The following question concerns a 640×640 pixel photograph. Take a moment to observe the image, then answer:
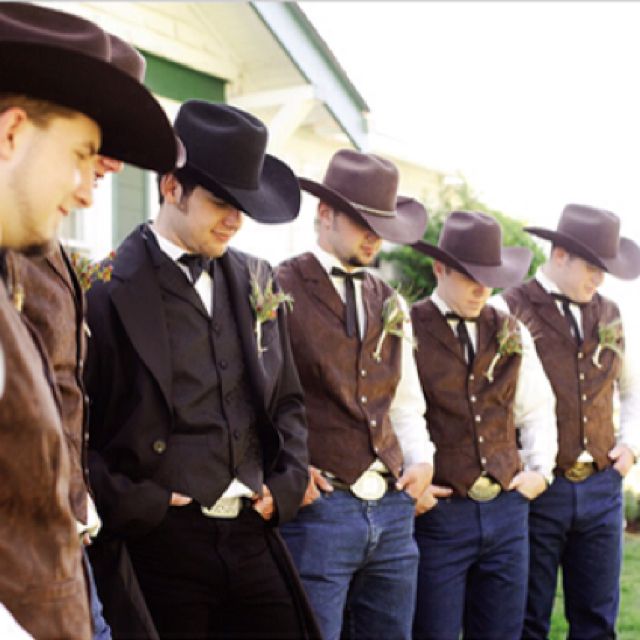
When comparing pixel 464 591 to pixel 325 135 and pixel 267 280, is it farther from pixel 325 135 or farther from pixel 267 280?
pixel 325 135

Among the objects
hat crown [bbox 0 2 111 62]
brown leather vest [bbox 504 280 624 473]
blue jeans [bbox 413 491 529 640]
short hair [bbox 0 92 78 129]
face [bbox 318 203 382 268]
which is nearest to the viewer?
short hair [bbox 0 92 78 129]

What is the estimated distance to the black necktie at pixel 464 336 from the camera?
198 inches

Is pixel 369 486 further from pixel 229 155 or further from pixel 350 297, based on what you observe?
pixel 229 155

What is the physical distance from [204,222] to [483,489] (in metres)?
2.05

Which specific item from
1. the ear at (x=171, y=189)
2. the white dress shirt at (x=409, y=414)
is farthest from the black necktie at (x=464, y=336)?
the ear at (x=171, y=189)

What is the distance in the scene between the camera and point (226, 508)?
357 cm

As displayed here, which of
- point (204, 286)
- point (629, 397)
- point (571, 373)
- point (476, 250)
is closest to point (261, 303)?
point (204, 286)

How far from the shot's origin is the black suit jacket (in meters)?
3.31

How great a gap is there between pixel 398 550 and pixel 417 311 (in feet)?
4.00

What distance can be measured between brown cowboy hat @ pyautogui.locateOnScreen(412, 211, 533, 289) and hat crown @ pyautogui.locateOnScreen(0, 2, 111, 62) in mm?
2892

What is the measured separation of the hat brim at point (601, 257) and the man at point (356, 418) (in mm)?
1455

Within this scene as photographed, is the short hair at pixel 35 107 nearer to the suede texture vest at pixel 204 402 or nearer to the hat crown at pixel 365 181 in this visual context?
the suede texture vest at pixel 204 402

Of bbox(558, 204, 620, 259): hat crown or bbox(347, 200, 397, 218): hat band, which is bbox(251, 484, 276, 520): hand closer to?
bbox(347, 200, 397, 218): hat band

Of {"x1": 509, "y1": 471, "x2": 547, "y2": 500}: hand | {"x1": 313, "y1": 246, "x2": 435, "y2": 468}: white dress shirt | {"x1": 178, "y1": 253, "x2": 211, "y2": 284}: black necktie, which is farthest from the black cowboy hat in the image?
{"x1": 509, "y1": 471, "x2": 547, "y2": 500}: hand
